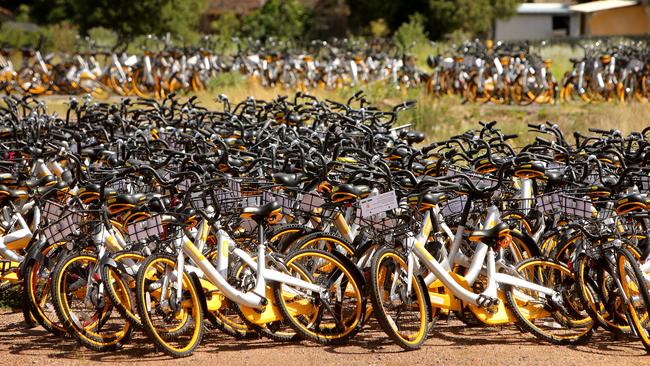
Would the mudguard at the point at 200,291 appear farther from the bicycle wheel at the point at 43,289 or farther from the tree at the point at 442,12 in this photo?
the tree at the point at 442,12

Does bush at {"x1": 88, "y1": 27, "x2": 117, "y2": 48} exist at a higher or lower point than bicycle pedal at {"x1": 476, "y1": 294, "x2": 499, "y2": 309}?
lower

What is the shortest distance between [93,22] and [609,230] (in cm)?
2924

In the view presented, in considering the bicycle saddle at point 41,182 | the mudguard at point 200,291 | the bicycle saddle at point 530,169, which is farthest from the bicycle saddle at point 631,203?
the bicycle saddle at point 41,182

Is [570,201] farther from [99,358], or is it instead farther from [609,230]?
[99,358]

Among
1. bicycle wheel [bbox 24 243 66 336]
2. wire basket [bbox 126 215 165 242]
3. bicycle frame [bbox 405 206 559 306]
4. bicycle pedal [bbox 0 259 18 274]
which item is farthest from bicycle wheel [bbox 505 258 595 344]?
bicycle pedal [bbox 0 259 18 274]

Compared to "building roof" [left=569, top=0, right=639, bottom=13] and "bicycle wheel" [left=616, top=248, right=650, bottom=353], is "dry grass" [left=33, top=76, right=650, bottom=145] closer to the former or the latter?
"bicycle wheel" [left=616, top=248, right=650, bottom=353]

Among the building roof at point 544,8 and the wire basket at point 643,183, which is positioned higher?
the wire basket at point 643,183

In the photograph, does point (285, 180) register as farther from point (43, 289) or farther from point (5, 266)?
point (5, 266)

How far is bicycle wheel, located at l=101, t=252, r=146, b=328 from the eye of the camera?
15.5ft

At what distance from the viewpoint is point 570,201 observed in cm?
559

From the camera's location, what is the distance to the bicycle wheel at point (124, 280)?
15.5ft

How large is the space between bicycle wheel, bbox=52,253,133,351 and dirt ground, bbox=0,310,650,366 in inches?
3.1

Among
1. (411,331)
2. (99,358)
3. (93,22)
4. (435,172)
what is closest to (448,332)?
(411,331)

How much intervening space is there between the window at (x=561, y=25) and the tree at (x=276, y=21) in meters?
11.8
